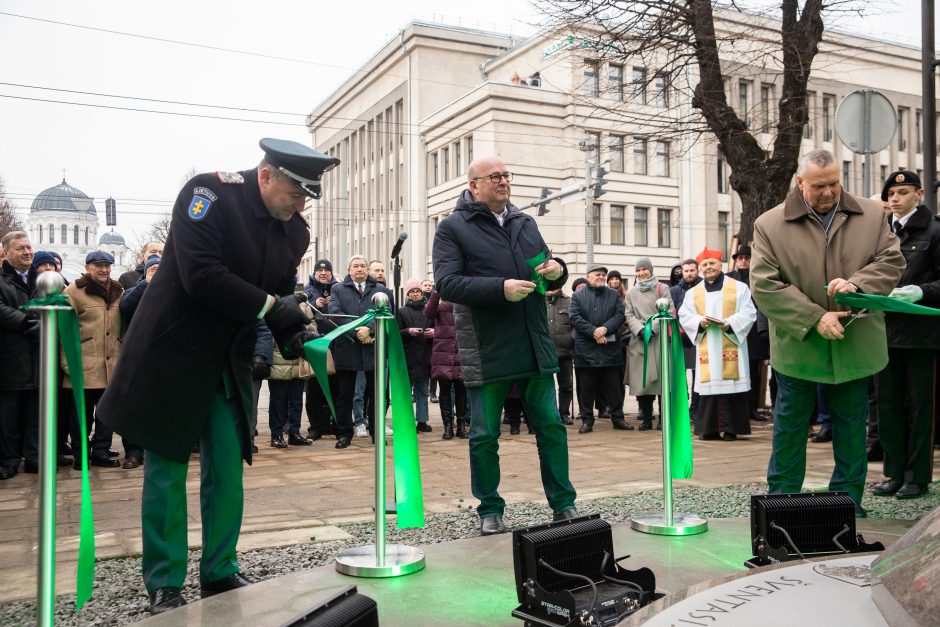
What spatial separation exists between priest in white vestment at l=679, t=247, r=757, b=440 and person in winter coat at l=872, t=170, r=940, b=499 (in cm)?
362

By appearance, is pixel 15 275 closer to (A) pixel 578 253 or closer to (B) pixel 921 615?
(B) pixel 921 615

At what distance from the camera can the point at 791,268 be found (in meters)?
5.14

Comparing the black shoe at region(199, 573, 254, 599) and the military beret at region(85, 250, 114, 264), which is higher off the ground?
the military beret at region(85, 250, 114, 264)

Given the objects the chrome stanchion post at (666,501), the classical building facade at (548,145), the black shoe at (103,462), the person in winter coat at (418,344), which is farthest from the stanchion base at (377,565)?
the classical building facade at (548,145)

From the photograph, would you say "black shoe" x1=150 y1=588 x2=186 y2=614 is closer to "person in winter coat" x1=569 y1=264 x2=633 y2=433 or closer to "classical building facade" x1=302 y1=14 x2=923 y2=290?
"person in winter coat" x1=569 y1=264 x2=633 y2=433

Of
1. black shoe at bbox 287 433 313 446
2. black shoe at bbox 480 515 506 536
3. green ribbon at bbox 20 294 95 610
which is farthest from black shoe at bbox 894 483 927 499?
black shoe at bbox 287 433 313 446

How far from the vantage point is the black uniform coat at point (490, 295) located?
509 cm

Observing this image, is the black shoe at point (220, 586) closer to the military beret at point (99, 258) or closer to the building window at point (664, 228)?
the military beret at point (99, 258)

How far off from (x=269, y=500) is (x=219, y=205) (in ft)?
10.7

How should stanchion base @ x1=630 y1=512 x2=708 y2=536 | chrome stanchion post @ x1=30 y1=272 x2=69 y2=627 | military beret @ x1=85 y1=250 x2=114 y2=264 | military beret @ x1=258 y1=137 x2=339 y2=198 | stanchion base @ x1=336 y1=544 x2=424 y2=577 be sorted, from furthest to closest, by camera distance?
military beret @ x1=85 y1=250 x2=114 y2=264 → stanchion base @ x1=630 y1=512 x2=708 y2=536 → stanchion base @ x1=336 y1=544 x2=424 y2=577 → military beret @ x1=258 y1=137 x2=339 y2=198 → chrome stanchion post @ x1=30 y1=272 x2=69 y2=627

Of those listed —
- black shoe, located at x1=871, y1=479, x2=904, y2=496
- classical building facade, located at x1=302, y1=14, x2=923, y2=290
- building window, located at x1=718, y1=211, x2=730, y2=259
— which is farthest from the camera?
building window, located at x1=718, y1=211, x2=730, y2=259

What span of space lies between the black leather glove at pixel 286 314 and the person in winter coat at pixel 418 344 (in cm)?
698

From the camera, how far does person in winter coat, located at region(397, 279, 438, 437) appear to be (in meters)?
11.4

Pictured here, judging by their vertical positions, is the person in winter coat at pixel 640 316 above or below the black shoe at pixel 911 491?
above
